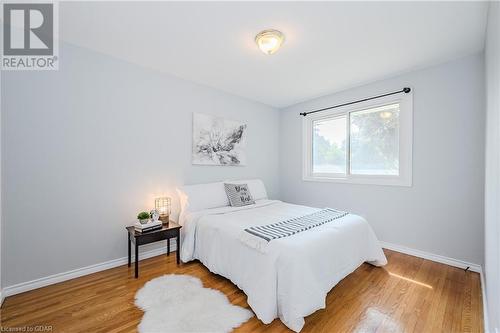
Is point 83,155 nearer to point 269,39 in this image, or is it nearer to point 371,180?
point 269,39

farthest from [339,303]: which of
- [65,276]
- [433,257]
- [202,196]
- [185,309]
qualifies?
[65,276]

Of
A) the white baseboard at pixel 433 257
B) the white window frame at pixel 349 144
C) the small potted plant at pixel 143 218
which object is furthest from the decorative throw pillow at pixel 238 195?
the white baseboard at pixel 433 257

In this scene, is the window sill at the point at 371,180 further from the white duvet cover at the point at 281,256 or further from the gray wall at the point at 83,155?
the gray wall at the point at 83,155

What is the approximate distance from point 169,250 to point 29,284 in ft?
4.41

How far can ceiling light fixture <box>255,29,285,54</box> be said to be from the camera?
2.00m

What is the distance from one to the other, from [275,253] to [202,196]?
1606 millimetres

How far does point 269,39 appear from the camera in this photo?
6.64 feet

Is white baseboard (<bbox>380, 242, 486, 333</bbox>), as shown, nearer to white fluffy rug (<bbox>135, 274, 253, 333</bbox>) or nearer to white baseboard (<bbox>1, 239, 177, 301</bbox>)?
white fluffy rug (<bbox>135, 274, 253, 333</bbox>)

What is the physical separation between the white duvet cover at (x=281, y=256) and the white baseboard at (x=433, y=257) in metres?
0.74

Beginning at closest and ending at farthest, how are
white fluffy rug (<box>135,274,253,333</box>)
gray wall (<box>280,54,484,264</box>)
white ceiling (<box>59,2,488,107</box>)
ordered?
white fluffy rug (<box>135,274,253,333</box>)
white ceiling (<box>59,2,488,107</box>)
gray wall (<box>280,54,484,264</box>)

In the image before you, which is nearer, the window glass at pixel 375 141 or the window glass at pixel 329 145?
the window glass at pixel 375 141

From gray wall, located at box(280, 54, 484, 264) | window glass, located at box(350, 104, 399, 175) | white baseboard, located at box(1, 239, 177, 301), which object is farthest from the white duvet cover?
window glass, located at box(350, 104, 399, 175)

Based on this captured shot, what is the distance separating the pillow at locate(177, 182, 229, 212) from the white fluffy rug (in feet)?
3.14

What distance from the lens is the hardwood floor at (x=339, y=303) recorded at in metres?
1.58
